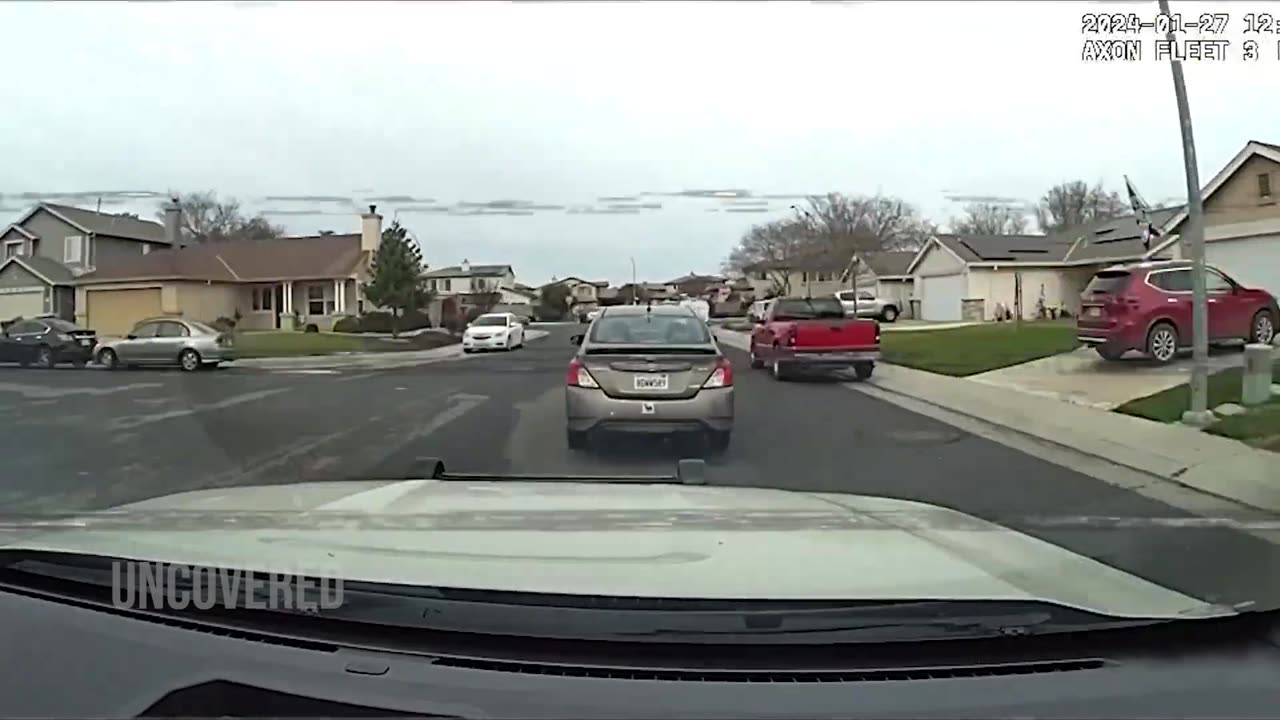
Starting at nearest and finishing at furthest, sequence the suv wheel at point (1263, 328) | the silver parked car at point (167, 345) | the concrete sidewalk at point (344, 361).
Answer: the suv wheel at point (1263, 328), the silver parked car at point (167, 345), the concrete sidewalk at point (344, 361)

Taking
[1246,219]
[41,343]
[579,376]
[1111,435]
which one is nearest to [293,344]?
[41,343]

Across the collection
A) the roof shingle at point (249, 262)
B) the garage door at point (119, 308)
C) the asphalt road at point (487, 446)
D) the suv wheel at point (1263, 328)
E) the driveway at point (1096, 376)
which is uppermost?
the roof shingle at point (249, 262)

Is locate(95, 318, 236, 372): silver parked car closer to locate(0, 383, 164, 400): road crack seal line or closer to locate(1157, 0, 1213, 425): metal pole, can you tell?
locate(0, 383, 164, 400): road crack seal line

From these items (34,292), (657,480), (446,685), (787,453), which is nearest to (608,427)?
(787,453)

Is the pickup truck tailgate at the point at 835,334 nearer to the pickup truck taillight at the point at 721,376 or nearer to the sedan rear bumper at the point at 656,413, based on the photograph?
the pickup truck taillight at the point at 721,376

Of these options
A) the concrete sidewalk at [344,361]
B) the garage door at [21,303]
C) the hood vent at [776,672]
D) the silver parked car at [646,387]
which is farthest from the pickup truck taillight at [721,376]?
the hood vent at [776,672]

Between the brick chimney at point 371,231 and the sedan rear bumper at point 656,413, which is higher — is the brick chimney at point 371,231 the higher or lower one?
the higher one
